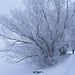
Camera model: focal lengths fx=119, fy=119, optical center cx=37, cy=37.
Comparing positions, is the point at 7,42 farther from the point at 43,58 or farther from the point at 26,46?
the point at 43,58

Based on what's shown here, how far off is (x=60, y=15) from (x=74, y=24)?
138 centimetres

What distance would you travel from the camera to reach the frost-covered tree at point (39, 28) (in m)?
7.85

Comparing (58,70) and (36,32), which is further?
(36,32)

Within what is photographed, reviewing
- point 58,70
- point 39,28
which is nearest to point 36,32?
point 39,28

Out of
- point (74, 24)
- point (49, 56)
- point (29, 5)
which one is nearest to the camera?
point (29, 5)

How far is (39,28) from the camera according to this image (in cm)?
816

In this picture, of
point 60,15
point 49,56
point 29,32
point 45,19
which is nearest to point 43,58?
point 49,56

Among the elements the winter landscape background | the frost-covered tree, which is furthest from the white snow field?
the frost-covered tree

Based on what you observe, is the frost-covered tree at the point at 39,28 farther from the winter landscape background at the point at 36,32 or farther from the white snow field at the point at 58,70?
the white snow field at the point at 58,70

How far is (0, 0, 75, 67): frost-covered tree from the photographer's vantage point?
309 inches

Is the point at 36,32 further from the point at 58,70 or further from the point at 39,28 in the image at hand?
the point at 58,70

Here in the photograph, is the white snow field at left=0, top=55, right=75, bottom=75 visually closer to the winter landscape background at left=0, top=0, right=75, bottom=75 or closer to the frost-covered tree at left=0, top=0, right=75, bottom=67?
the winter landscape background at left=0, top=0, right=75, bottom=75

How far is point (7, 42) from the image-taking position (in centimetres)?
807

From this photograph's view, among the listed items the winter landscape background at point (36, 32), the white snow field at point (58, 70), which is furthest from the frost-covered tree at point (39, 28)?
the white snow field at point (58, 70)
